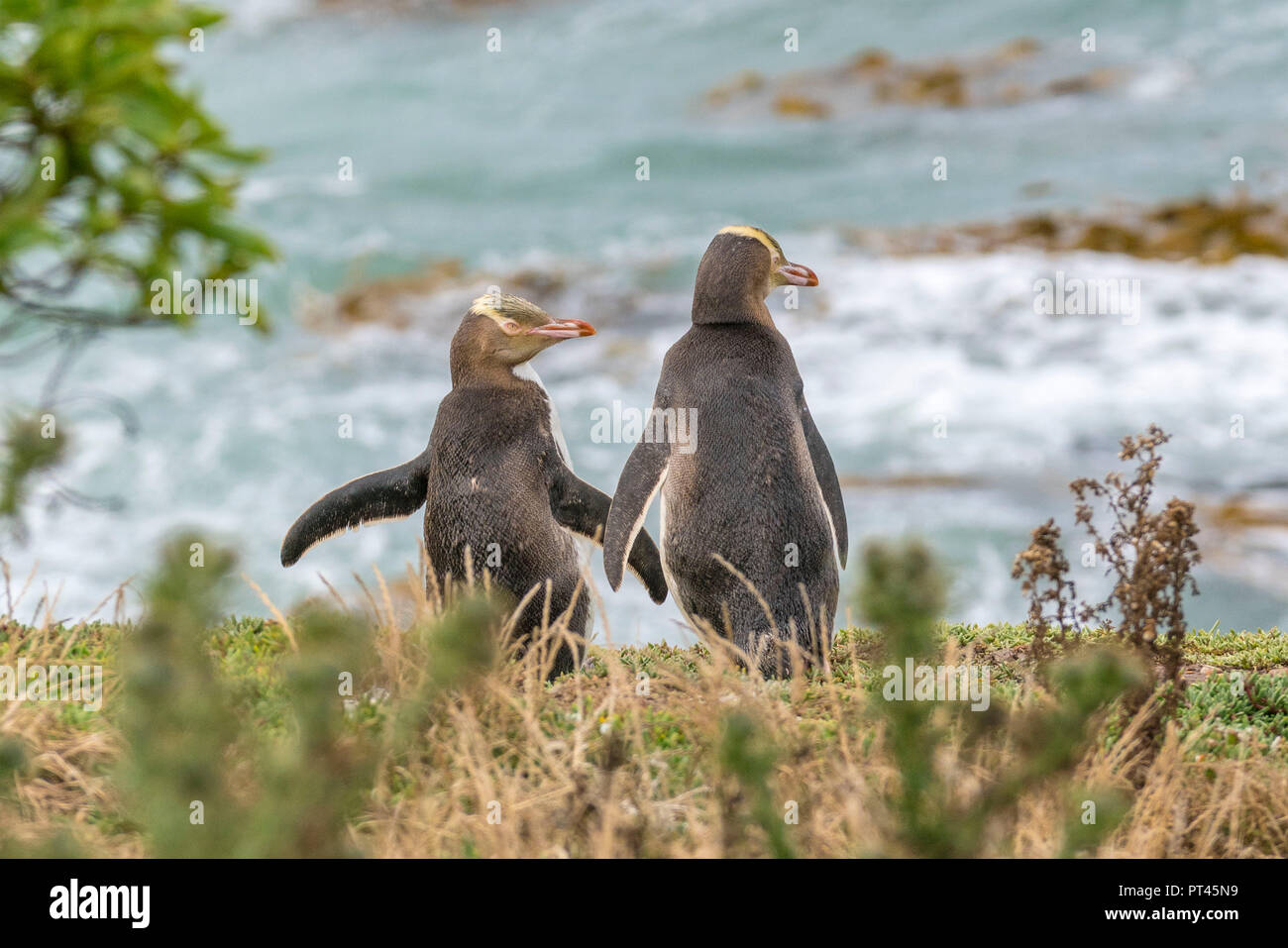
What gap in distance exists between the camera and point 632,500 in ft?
17.8

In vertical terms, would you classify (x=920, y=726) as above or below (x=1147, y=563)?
below

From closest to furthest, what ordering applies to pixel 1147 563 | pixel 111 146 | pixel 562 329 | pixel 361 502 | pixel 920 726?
pixel 920 726, pixel 111 146, pixel 1147 563, pixel 562 329, pixel 361 502

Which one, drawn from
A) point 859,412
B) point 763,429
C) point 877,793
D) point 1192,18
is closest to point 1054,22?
point 1192,18

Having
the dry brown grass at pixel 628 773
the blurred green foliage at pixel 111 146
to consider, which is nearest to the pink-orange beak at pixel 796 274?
the dry brown grass at pixel 628 773

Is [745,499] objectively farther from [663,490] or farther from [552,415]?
[552,415]

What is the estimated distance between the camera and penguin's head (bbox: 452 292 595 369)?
5281 mm

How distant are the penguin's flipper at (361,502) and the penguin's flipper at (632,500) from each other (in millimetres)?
810

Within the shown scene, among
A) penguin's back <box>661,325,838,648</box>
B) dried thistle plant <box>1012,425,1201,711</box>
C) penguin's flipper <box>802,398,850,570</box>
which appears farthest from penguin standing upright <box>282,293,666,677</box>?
dried thistle plant <box>1012,425,1201,711</box>

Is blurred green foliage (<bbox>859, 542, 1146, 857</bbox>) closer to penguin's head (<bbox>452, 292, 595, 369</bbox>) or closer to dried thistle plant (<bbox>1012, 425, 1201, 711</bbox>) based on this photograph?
dried thistle plant (<bbox>1012, 425, 1201, 711</bbox>)

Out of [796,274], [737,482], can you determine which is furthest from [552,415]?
[796,274]

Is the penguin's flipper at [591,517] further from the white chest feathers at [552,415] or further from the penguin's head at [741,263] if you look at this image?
the penguin's head at [741,263]

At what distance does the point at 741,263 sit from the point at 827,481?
1036 millimetres
